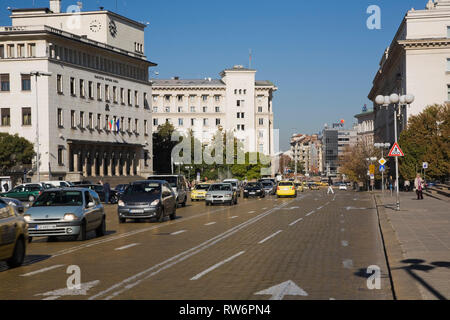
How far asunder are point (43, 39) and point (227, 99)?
3401 inches

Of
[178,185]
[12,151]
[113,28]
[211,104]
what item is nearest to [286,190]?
[178,185]

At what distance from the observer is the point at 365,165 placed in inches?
4272

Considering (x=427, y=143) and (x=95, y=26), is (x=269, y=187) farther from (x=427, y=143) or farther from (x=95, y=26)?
(x=95, y=26)

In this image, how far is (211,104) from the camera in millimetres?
161250

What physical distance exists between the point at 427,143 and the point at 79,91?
126ft

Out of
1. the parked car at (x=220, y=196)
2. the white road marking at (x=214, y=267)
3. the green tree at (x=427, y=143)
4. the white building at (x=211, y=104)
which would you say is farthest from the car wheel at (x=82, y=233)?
the white building at (x=211, y=104)

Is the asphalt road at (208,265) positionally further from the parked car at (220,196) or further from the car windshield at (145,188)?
the parked car at (220,196)

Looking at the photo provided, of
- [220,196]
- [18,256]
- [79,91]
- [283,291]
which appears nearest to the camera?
[283,291]

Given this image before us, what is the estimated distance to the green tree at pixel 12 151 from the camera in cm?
7086

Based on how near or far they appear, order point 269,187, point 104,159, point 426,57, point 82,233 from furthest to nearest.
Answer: point 104,159, point 426,57, point 269,187, point 82,233

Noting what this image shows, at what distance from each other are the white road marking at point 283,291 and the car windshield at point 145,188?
1870 centimetres

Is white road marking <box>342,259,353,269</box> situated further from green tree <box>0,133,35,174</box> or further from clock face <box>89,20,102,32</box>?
clock face <box>89,20,102,32</box>

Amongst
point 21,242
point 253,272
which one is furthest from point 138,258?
point 253,272
